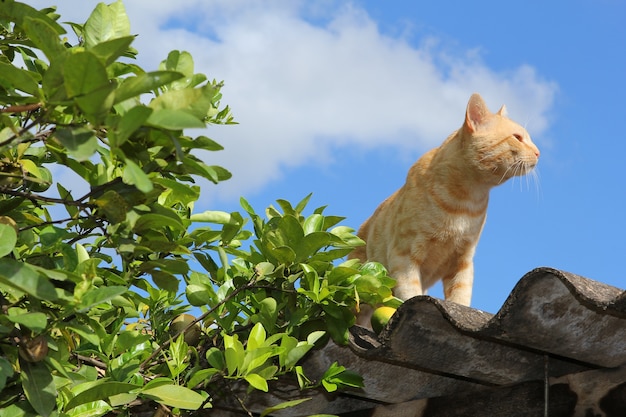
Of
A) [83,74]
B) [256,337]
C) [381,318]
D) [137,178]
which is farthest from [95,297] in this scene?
[381,318]

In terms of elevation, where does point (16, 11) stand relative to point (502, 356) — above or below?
above

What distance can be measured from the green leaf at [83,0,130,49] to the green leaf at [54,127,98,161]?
60 cm

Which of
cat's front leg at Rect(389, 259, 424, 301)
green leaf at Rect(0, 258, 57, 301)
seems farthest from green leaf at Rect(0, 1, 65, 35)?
cat's front leg at Rect(389, 259, 424, 301)

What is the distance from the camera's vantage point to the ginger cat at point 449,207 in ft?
15.0

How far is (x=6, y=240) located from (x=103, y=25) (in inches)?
29.4

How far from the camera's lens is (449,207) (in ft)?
15.2

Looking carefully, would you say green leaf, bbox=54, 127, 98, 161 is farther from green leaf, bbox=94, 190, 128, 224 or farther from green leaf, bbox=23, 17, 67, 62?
green leaf, bbox=94, 190, 128, 224

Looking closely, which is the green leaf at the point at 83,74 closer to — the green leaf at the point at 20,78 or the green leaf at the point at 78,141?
the green leaf at the point at 78,141

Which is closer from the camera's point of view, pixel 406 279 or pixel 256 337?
pixel 256 337

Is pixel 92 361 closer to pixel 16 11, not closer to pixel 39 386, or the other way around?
pixel 39 386

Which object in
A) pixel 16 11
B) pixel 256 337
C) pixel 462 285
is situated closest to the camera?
pixel 16 11

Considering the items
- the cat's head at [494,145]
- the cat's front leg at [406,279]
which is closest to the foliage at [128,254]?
the cat's front leg at [406,279]

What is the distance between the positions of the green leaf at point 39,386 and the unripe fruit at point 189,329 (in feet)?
3.93

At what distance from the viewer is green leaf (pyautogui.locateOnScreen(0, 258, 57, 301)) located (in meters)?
2.00
